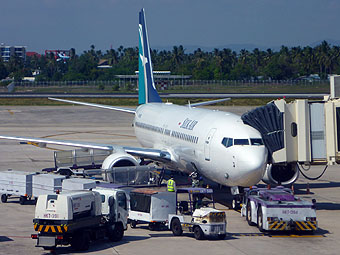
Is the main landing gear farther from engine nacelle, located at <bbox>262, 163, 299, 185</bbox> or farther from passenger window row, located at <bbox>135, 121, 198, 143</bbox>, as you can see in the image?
passenger window row, located at <bbox>135, 121, 198, 143</bbox>

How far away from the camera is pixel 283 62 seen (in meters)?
179

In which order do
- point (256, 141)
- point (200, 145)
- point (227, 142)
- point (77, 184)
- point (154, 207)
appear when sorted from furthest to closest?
1. point (200, 145)
2. point (227, 142)
3. point (77, 184)
4. point (256, 141)
5. point (154, 207)

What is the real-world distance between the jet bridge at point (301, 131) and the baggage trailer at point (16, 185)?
11.2m

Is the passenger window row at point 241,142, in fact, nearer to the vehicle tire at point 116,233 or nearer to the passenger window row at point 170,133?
the passenger window row at point 170,133

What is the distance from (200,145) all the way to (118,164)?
5582 millimetres

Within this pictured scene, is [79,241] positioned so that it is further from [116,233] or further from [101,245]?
[116,233]

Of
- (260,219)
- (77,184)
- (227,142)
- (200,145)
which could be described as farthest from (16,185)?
(260,219)

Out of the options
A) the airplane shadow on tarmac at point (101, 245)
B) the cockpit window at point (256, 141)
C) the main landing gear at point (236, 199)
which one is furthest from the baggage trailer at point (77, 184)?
the cockpit window at point (256, 141)

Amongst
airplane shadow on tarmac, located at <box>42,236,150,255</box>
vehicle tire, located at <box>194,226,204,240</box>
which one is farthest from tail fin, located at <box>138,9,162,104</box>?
vehicle tire, located at <box>194,226,204,240</box>

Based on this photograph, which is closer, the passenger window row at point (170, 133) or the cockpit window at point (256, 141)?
the cockpit window at point (256, 141)

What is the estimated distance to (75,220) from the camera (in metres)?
20.6

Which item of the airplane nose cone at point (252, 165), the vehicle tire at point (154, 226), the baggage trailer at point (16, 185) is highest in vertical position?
the airplane nose cone at point (252, 165)

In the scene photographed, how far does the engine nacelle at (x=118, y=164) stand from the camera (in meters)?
31.6

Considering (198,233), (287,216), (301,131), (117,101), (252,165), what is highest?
(117,101)
